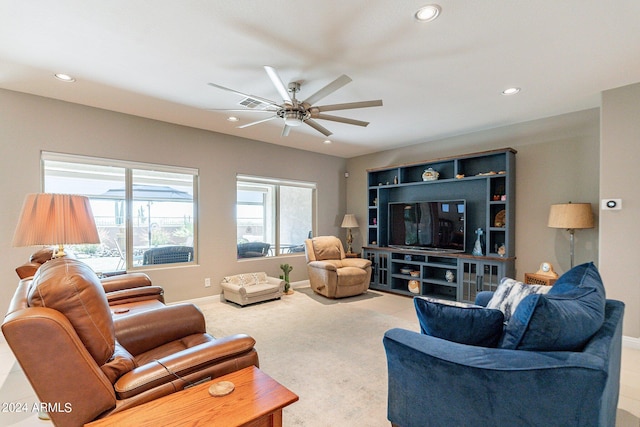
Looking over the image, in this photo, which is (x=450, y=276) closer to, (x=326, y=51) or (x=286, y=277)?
(x=286, y=277)

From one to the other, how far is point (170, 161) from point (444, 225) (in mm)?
4266

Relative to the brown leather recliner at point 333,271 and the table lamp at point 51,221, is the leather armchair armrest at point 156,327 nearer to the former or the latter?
the table lamp at point 51,221

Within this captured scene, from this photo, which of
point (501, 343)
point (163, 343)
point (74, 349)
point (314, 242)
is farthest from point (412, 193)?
point (74, 349)

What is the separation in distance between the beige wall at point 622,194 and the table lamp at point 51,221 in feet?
15.6

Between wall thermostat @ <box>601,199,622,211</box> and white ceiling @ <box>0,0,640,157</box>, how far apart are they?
1.16 meters

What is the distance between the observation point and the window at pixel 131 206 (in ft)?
12.0

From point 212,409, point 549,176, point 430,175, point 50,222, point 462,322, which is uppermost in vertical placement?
point 430,175

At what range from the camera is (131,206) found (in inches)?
159

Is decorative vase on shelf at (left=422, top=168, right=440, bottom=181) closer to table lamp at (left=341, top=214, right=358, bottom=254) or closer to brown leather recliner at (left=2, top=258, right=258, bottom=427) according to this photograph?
table lamp at (left=341, top=214, right=358, bottom=254)

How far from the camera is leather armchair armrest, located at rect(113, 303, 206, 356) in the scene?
1.87 meters

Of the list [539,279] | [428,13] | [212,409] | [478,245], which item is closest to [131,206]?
[212,409]

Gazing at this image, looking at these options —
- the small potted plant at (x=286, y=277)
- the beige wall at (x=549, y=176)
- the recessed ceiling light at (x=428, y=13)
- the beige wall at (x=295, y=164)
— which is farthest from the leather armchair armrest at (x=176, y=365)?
the beige wall at (x=549, y=176)

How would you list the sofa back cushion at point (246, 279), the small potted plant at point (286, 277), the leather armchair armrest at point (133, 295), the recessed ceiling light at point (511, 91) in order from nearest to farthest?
the leather armchair armrest at point (133, 295)
the recessed ceiling light at point (511, 91)
the sofa back cushion at point (246, 279)
the small potted plant at point (286, 277)

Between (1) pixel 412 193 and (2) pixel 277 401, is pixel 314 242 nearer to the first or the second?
(1) pixel 412 193
